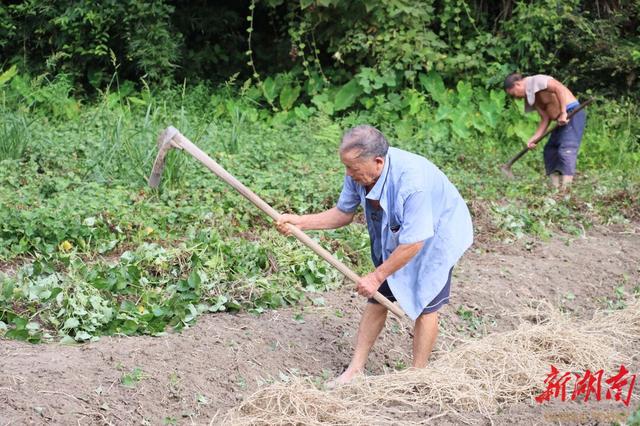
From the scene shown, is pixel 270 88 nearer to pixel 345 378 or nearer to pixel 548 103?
pixel 548 103

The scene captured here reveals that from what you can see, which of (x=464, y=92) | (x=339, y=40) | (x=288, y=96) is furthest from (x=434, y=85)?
(x=288, y=96)

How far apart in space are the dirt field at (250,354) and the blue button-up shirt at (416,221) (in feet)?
2.45

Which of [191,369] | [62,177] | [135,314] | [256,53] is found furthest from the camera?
[256,53]

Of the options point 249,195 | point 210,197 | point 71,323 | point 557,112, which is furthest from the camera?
point 557,112

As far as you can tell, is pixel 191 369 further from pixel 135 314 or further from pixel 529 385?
pixel 529 385

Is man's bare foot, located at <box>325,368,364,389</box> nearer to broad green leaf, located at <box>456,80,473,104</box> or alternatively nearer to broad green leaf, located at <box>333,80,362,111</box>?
broad green leaf, located at <box>333,80,362,111</box>

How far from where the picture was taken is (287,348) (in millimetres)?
5680

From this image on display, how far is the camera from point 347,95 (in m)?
12.7

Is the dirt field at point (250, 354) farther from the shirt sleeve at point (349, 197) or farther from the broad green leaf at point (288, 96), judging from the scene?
the broad green leaf at point (288, 96)

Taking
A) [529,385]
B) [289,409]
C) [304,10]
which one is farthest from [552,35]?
[289,409]

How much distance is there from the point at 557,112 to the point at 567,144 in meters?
0.39

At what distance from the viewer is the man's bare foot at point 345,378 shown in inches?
206

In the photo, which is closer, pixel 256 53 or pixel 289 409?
pixel 289 409

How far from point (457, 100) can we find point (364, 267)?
6082mm
